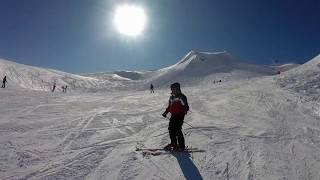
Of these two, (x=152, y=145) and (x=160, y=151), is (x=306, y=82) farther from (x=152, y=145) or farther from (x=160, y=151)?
(x=160, y=151)

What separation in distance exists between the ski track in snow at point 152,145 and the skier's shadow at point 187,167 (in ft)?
0.07

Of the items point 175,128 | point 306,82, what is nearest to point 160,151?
point 175,128

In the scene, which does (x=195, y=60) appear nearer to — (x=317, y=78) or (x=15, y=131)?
(x=317, y=78)

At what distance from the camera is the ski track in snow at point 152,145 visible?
773 centimetres

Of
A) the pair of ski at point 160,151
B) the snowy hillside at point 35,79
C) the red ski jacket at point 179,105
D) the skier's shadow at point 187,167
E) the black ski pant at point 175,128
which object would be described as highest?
the snowy hillside at point 35,79

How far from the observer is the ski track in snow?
773cm

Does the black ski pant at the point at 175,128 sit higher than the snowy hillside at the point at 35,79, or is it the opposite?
the snowy hillside at the point at 35,79

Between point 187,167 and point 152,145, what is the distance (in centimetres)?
233

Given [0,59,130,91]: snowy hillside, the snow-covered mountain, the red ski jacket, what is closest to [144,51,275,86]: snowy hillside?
[0,59,130,91]: snowy hillside

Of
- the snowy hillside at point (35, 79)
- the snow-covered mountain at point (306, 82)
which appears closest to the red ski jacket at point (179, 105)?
the snow-covered mountain at point (306, 82)

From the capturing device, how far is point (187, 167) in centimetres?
804

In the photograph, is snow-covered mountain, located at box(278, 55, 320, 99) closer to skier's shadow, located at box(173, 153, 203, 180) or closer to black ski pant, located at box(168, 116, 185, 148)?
black ski pant, located at box(168, 116, 185, 148)

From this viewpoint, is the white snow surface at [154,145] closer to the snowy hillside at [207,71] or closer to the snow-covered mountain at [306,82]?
the snow-covered mountain at [306,82]

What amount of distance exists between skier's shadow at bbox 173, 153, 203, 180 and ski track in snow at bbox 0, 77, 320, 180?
0.02 meters
